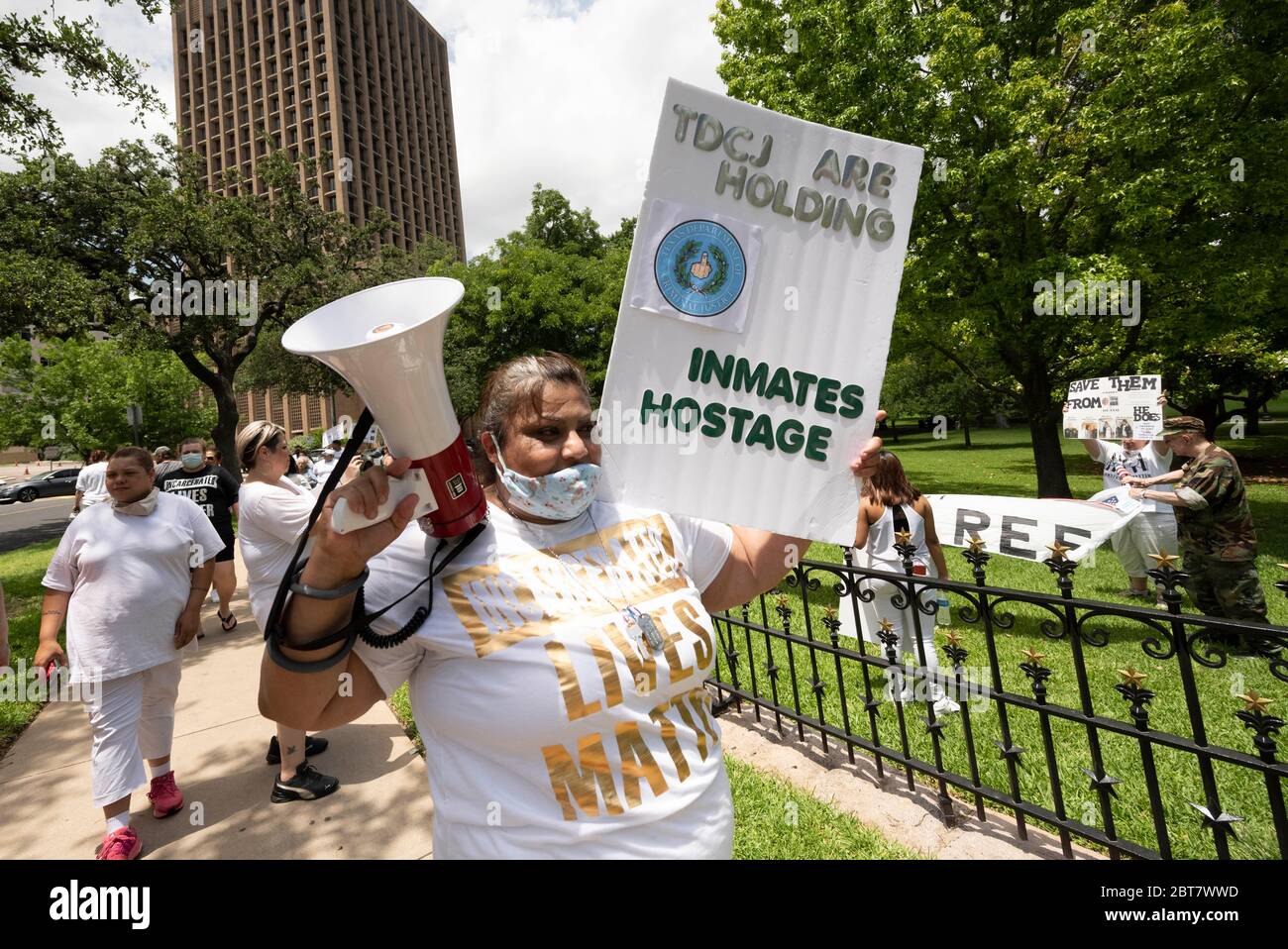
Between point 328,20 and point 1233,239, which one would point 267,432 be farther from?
point 328,20

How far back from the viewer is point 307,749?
3867 mm

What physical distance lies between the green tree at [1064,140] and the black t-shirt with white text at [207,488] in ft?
31.7

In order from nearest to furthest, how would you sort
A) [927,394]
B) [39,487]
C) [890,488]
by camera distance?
[890,488] → [39,487] → [927,394]

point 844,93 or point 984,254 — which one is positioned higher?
point 844,93

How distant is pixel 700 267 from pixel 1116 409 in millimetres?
6749

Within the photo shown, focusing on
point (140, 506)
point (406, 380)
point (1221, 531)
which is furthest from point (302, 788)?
point (1221, 531)

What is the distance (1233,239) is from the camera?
9.11 meters

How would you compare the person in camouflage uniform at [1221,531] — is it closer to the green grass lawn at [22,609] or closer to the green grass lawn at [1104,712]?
the green grass lawn at [1104,712]

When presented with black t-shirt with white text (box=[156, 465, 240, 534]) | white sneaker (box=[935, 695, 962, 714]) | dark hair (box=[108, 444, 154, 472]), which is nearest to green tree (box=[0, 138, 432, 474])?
black t-shirt with white text (box=[156, 465, 240, 534])

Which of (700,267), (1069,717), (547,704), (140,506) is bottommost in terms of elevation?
(1069,717)

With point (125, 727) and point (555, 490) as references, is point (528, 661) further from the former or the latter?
point (125, 727)

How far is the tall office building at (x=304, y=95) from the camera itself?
59594 mm

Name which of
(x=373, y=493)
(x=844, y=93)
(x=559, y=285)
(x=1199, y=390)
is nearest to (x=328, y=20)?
(x=559, y=285)
